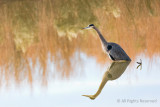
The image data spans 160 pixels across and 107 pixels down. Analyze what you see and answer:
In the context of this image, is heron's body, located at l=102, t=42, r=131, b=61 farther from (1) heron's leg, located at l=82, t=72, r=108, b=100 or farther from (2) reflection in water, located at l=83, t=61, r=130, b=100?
(1) heron's leg, located at l=82, t=72, r=108, b=100

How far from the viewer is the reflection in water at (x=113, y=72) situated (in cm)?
528

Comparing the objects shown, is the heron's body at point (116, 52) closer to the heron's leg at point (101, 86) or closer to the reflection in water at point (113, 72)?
the reflection in water at point (113, 72)

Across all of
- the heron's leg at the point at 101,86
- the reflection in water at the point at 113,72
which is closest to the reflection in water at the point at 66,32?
the reflection in water at the point at 113,72

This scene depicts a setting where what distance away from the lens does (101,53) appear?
7.30m

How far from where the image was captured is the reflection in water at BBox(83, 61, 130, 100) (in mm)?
5275

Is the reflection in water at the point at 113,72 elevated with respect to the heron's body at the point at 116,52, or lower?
lower

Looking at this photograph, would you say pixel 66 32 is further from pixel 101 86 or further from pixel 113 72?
pixel 101 86

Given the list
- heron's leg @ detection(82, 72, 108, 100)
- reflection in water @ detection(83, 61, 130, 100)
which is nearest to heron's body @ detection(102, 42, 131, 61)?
reflection in water @ detection(83, 61, 130, 100)

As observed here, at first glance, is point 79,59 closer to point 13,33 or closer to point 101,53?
point 101,53

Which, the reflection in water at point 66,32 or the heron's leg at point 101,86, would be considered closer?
the heron's leg at point 101,86

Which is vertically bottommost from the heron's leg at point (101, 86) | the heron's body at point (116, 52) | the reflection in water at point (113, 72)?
the heron's leg at point (101, 86)

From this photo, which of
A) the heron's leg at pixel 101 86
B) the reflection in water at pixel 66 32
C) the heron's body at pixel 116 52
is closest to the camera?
the heron's leg at pixel 101 86

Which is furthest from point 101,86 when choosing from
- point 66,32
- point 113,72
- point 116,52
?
point 66,32

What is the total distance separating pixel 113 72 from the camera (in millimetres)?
5762
